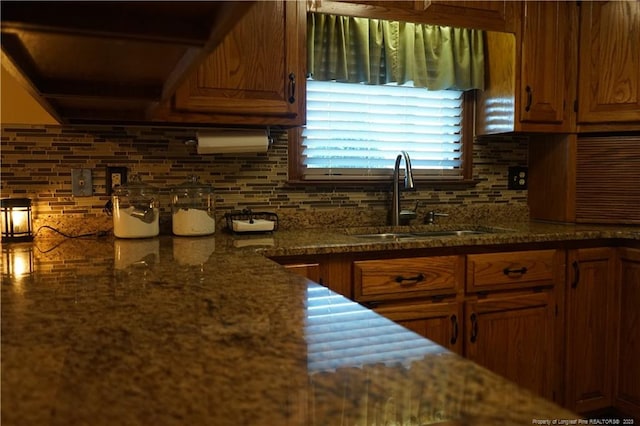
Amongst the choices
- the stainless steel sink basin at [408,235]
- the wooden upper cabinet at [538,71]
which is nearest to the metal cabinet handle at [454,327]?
the stainless steel sink basin at [408,235]

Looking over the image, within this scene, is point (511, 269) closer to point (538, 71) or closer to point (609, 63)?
point (538, 71)

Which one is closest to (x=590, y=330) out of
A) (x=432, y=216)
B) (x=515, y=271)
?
(x=515, y=271)

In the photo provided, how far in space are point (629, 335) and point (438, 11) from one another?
1.66 m

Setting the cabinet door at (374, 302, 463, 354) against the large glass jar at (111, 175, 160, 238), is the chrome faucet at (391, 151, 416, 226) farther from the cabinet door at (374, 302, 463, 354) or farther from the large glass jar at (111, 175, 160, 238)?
the large glass jar at (111, 175, 160, 238)

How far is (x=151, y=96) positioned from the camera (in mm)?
1419

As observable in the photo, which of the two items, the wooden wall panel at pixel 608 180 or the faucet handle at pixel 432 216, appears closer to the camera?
the wooden wall panel at pixel 608 180

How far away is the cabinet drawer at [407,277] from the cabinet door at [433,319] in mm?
46

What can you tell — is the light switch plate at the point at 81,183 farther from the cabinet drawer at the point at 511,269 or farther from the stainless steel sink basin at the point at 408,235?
the cabinet drawer at the point at 511,269

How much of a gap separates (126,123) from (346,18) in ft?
3.70

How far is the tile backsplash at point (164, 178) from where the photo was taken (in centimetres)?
202

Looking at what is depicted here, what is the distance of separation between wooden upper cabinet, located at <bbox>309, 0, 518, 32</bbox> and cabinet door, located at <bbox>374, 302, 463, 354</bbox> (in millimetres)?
1235

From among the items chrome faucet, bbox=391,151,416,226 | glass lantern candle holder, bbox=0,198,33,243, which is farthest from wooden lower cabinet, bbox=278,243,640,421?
glass lantern candle holder, bbox=0,198,33,243

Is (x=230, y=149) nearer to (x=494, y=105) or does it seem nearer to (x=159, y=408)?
(x=494, y=105)

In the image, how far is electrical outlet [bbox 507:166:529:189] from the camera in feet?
9.16
